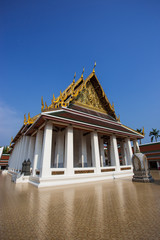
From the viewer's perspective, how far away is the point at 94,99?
42.3ft

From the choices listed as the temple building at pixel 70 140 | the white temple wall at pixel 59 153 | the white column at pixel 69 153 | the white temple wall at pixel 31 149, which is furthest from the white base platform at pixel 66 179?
the white temple wall at pixel 31 149

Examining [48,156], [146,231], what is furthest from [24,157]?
[146,231]

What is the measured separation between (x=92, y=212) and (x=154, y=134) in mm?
46511

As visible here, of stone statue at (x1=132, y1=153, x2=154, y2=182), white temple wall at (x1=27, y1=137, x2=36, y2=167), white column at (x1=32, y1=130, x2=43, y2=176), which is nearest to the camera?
stone statue at (x1=132, y1=153, x2=154, y2=182)

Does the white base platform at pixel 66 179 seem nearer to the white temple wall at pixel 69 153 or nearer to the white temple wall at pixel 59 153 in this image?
the white temple wall at pixel 69 153

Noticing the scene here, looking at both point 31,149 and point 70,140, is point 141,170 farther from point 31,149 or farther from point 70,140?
point 31,149

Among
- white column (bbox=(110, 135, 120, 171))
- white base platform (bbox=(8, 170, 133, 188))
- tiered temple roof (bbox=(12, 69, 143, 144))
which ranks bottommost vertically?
white base platform (bbox=(8, 170, 133, 188))

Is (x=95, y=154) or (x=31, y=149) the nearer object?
(x=95, y=154)

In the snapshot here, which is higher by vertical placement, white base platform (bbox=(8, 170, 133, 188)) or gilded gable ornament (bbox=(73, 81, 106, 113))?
gilded gable ornament (bbox=(73, 81, 106, 113))

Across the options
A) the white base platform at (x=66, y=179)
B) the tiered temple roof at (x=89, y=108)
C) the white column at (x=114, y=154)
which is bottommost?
the white base platform at (x=66, y=179)

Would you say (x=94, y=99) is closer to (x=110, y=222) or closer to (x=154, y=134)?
(x=110, y=222)

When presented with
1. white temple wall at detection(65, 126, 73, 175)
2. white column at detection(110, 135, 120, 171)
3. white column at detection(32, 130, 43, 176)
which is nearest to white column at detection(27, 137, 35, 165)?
white column at detection(32, 130, 43, 176)

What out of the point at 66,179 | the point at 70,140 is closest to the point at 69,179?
the point at 66,179

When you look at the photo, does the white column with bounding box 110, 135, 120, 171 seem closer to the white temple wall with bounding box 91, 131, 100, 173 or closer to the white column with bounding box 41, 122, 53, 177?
the white temple wall with bounding box 91, 131, 100, 173
